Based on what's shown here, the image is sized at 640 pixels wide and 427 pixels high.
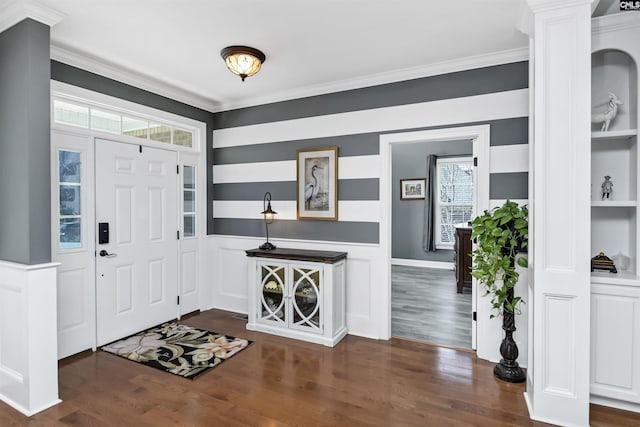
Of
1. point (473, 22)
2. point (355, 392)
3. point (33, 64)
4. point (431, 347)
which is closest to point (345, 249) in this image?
point (431, 347)

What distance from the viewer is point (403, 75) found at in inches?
138

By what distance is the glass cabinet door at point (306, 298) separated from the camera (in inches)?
140

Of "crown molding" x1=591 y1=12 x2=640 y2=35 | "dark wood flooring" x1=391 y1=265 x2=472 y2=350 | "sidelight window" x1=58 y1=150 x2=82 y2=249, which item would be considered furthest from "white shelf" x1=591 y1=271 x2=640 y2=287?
"sidelight window" x1=58 y1=150 x2=82 y2=249

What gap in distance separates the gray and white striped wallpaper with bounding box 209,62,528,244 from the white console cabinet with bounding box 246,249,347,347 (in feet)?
1.55

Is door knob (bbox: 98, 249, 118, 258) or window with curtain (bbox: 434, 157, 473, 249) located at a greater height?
window with curtain (bbox: 434, 157, 473, 249)

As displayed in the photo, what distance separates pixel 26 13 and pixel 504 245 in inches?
150

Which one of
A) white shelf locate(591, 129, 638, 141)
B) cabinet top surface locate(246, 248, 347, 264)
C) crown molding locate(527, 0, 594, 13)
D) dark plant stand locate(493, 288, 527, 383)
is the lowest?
dark plant stand locate(493, 288, 527, 383)

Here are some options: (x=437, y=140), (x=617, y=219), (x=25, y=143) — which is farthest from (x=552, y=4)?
(x=25, y=143)

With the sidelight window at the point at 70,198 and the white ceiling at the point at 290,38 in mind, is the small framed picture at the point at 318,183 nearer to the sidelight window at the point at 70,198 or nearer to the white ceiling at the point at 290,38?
the white ceiling at the point at 290,38

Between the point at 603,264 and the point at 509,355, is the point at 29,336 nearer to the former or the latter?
the point at 509,355

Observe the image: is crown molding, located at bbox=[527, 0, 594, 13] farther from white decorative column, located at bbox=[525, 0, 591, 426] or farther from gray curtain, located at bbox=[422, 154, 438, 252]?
gray curtain, located at bbox=[422, 154, 438, 252]

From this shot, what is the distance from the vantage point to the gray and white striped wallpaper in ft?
10.2

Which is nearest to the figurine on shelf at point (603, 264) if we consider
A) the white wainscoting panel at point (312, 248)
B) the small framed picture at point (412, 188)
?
the white wainscoting panel at point (312, 248)

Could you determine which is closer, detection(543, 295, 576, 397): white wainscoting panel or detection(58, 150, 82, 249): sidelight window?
detection(543, 295, 576, 397): white wainscoting panel
